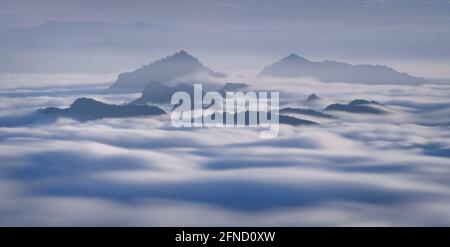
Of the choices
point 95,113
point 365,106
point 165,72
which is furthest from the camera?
point 165,72

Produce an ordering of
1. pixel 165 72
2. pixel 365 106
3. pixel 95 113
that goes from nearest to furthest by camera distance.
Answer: pixel 365 106
pixel 95 113
pixel 165 72

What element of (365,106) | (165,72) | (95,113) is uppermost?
(165,72)

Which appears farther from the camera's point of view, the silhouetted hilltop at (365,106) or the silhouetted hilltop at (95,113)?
the silhouetted hilltop at (365,106)

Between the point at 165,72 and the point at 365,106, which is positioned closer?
the point at 365,106

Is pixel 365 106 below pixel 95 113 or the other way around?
below

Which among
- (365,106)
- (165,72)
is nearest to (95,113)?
(365,106)

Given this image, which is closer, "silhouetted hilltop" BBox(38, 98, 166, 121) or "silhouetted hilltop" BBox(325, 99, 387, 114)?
"silhouetted hilltop" BBox(38, 98, 166, 121)

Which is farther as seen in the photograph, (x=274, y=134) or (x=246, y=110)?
(x=246, y=110)

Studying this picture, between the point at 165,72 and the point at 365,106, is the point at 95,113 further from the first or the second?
the point at 165,72
